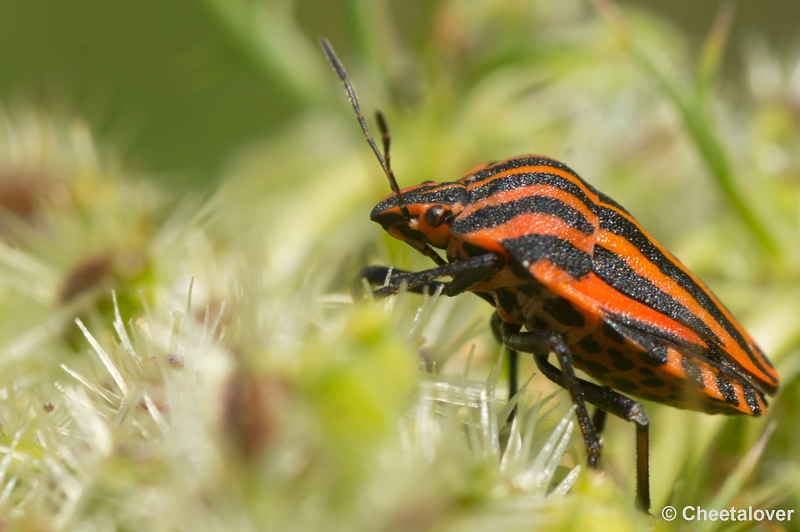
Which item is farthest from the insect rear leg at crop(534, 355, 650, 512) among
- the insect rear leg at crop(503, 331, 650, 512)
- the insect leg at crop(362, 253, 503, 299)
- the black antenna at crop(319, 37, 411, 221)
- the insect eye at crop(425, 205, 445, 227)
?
the black antenna at crop(319, 37, 411, 221)

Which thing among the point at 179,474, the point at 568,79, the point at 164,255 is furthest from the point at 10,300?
the point at 568,79

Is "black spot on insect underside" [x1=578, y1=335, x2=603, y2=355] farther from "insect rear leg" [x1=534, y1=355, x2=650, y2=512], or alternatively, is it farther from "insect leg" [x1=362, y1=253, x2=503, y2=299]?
"insect leg" [x1=362, y1=253, x2=503, y2=299]

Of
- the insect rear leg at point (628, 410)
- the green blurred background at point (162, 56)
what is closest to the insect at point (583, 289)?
the insect rear leg at point (628, 410)

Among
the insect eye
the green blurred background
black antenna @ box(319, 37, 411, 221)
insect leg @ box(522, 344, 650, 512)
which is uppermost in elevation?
the green blurred background

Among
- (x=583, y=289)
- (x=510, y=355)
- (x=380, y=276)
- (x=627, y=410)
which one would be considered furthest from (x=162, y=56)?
(x=627, y=410)

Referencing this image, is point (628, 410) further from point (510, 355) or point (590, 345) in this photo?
point (510, 355)

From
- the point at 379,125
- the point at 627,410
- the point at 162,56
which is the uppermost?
the point at 162,56

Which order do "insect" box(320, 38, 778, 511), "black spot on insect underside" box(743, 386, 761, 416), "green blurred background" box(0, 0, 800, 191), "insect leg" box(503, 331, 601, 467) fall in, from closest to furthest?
"insect leg" box(503, 331, 601, 467), "insect" box(320, 38, 778, 511), "black spot on insect underside" box(743, 386, 761, 416), "green blurred background" box(0, 0, 800, 191)

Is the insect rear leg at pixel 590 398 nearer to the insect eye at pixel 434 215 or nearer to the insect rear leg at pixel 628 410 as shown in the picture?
the insect rear leg at pixel 628 410
